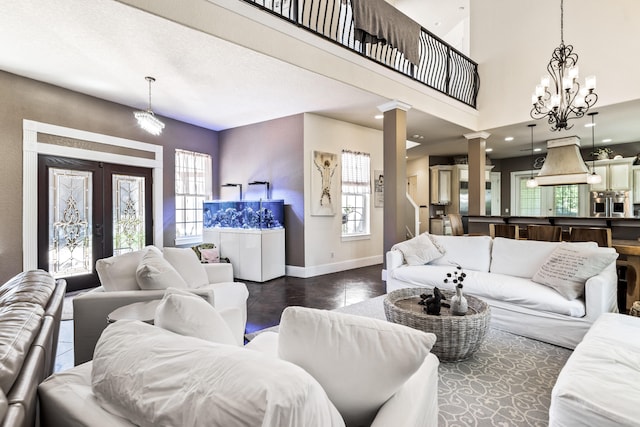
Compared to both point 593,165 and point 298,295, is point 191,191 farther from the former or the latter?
point 593,165

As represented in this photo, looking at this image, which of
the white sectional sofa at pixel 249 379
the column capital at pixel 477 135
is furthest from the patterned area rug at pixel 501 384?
the column capital at pixel 477 135

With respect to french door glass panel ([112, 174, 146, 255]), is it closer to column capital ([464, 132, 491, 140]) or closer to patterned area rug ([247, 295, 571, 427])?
patterned area rug ([247, 295, 571, 427])

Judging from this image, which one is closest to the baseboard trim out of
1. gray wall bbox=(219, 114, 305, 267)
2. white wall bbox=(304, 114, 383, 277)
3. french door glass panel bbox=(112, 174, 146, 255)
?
white wall bbox=(304, 114, 383, 277)

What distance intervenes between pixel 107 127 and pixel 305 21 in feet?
11.5

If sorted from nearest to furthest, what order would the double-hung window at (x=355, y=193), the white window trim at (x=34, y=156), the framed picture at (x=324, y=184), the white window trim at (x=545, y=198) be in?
the white window trim at (x=34, y=156), the framed picture at (x=324, y=184), the double-hung window at (x=355, y=193), the white window trim at (x=545, y=198)

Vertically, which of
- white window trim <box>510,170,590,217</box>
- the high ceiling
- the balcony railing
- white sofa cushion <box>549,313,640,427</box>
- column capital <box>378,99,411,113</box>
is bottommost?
white sofa cushion <box>549,313,640,427</box>

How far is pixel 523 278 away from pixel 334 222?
3.31 metres

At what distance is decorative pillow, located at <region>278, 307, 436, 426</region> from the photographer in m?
0.92

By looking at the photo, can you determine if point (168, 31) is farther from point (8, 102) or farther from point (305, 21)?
point (8, 102)

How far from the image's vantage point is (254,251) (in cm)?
A: 522

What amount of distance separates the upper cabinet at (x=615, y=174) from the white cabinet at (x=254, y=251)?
7925 millimetres

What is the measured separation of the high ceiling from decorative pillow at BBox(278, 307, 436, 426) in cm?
311

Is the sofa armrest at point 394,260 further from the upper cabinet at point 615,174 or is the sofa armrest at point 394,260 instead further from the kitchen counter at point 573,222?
the upper cabinet at point 615,174

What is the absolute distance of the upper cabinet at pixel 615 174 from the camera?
7.30m
